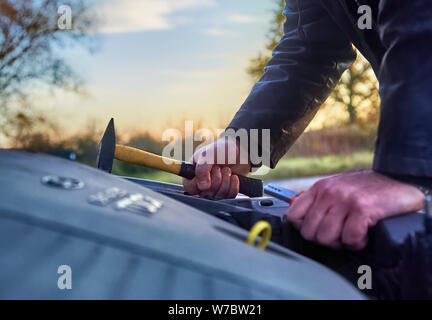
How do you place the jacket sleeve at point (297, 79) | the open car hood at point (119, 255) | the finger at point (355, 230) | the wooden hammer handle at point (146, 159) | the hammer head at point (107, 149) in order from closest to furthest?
the open car hood at point (119, 255)
the finger at point (355, 230)
the hammer head at point (107, 149)
the wooden hammer handle at point (146, 159)
the jacket sleeve at point (297, 79)

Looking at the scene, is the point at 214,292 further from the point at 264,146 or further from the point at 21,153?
the point at 264,146

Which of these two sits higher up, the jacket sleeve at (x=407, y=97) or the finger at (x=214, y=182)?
the jacket sleeve at (x=407, y=97)

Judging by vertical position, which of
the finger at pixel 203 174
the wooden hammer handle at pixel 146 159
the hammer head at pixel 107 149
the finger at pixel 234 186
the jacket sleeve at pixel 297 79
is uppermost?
the jacket sleeve at pixel 297 79

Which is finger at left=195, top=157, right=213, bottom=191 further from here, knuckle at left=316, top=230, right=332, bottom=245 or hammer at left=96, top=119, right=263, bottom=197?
knuckle at left=316, top=230, right=332, bottom=245

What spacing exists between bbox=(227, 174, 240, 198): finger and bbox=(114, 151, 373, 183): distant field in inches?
428

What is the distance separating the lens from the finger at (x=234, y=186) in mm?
1479

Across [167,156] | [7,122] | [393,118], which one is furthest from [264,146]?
[7,122]

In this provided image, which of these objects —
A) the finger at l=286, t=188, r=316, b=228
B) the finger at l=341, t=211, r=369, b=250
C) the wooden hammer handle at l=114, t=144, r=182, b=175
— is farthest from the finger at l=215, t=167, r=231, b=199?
the finger at l=341, t=211, r=369, b=250

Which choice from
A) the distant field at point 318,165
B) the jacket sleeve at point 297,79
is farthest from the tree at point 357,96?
the jacket sleeve at point 297,79

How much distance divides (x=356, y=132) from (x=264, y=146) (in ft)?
44.9

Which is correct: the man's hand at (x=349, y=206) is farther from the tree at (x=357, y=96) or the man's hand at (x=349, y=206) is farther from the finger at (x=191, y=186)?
the tree at (x=357, y=96)

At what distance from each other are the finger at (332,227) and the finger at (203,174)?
24.1 inches
